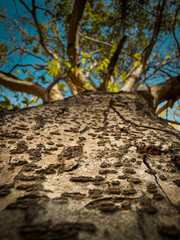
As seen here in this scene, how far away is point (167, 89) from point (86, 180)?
2.66 meters

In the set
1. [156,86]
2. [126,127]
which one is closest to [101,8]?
[156,86]

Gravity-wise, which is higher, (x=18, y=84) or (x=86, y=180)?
(x=18, y=84)

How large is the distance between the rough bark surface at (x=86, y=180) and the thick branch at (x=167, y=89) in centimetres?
164

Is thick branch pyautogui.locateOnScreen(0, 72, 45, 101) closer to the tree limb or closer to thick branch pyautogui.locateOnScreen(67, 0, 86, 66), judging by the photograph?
the tree limb

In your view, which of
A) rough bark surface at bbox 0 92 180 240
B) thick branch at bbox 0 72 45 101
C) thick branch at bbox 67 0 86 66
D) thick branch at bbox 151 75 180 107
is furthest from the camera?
thick branch at bbox 0 72 45 101

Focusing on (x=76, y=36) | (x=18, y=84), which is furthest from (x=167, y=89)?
(x=18, y=84)

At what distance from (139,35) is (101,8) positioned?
1404 millimetres

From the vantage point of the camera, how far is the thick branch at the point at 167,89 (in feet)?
7.73

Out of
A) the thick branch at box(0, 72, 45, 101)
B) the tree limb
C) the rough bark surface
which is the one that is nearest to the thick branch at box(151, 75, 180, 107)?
the tree limb

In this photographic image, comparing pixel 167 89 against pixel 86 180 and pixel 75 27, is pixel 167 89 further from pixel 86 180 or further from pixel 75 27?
pixel 86 180

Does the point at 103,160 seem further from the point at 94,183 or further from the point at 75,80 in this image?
the point at 75,80

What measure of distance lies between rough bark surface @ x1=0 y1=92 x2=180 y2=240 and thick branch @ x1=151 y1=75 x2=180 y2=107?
164 centimetres

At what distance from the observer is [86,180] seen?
1.79 feet

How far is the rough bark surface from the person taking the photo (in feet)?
1.16
